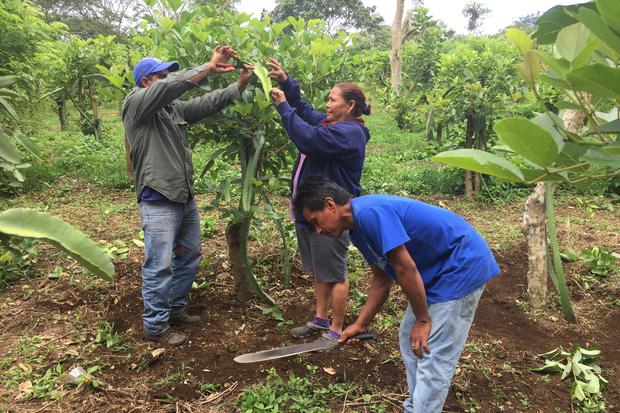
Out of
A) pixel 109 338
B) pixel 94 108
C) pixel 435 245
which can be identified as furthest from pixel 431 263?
pixel 94 108

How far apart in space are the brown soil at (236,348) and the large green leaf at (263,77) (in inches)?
62.9

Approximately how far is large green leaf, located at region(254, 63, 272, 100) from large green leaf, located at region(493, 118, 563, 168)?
208 cm

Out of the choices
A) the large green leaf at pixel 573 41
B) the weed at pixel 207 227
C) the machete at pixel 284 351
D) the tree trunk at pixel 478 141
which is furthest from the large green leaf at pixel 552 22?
the tree trunk at pixel 478 141

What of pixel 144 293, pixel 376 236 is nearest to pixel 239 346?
pixel 144 293

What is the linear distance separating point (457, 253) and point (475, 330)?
1499 millimetres

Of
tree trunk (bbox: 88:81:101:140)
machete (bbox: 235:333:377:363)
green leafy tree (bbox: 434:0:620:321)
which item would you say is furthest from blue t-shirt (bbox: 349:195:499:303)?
tree trunk (bbox: 88:81:101:140)

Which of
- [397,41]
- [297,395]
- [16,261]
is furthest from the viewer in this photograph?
[397,41]

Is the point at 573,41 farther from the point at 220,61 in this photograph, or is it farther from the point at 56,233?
the point at 220,61

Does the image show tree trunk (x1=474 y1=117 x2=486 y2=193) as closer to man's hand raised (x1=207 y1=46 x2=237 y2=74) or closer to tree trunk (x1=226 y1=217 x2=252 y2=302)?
tree trunk (x1=226 y1=217 x2=252 y2=302)

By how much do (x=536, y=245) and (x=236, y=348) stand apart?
228 cm

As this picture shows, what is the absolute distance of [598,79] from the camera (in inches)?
24.2

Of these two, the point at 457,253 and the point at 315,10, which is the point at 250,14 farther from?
the point at 315,10

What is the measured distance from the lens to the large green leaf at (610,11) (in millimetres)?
589

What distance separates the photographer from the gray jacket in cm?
275
